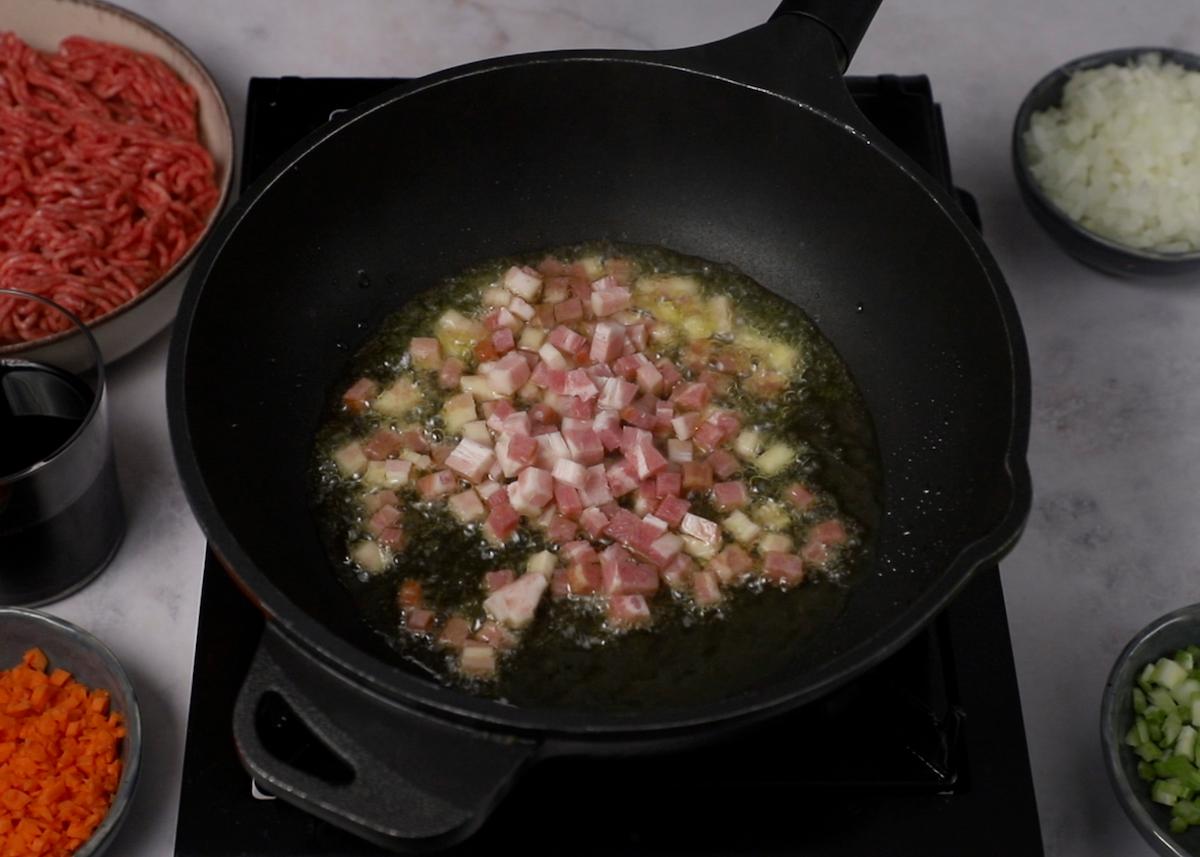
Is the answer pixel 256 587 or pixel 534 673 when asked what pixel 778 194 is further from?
pixel 256 587

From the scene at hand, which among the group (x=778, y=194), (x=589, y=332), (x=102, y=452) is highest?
(x=778, y=194)

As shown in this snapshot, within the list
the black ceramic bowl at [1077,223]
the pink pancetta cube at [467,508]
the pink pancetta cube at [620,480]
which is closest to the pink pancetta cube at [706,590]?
the pink pancetta cube at [620,480]

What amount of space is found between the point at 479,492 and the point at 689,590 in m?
0.23

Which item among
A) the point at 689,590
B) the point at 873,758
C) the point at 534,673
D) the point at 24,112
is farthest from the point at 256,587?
the point at 24,112

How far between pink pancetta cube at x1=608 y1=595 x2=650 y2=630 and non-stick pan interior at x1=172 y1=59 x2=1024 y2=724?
9 centimetres

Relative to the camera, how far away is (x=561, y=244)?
5.09ft

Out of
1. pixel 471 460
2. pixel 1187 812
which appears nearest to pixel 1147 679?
pixel 1187 812

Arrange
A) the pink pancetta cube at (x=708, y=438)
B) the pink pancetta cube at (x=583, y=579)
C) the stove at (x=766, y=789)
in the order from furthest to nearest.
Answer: the pink pancetta cube at (x=708, y=438) → the pink pancetta cube at (x=583, y=579) → the stove at (x=766, y=789)

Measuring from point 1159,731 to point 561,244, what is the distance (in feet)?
2.61

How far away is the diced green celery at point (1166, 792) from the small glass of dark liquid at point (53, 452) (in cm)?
102

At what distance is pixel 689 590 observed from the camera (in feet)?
4.24

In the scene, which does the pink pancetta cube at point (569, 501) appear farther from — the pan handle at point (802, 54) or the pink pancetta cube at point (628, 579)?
the pan handle at point (802, 54)

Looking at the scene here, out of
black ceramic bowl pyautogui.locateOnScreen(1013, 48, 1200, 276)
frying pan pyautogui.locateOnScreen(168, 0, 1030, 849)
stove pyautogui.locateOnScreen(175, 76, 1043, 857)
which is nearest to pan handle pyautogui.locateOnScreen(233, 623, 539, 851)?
frying pan pyautogui.locateOnScreen(168, 0, 1030, 849)

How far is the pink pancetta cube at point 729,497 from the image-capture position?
1.34 meters
